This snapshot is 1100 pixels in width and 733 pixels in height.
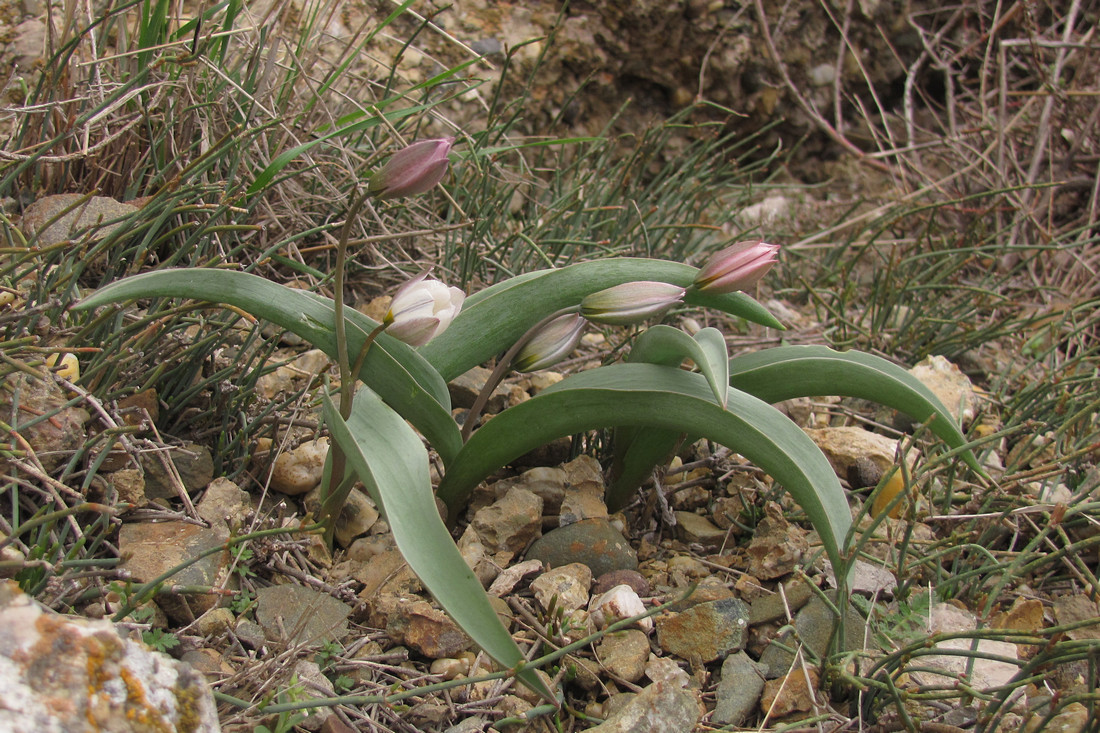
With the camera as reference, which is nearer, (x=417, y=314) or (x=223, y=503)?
(x=417, y=314)

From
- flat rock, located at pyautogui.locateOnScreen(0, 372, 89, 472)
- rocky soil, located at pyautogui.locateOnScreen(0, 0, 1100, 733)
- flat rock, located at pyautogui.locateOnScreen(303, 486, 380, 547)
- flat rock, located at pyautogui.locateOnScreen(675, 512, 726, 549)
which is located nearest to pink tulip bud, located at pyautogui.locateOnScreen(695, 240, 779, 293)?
rocky soil, located at pyautogui.locateOnScreen(0, 0, 1100, 733)

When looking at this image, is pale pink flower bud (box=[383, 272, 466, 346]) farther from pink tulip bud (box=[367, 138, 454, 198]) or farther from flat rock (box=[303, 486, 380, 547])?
flat rock (box=[303, 486, 380, 547])

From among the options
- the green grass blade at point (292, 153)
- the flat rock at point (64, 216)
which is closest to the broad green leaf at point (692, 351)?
the green grass blade at point (292, 153)

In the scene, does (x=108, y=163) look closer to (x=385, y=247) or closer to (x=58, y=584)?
(x=385, y=247)

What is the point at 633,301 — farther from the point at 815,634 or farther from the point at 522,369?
the point at 815,634

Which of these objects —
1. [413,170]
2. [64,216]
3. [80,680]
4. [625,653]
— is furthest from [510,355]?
[64,216]

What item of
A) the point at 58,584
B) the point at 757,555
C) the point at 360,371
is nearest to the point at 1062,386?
the point at 757,555
